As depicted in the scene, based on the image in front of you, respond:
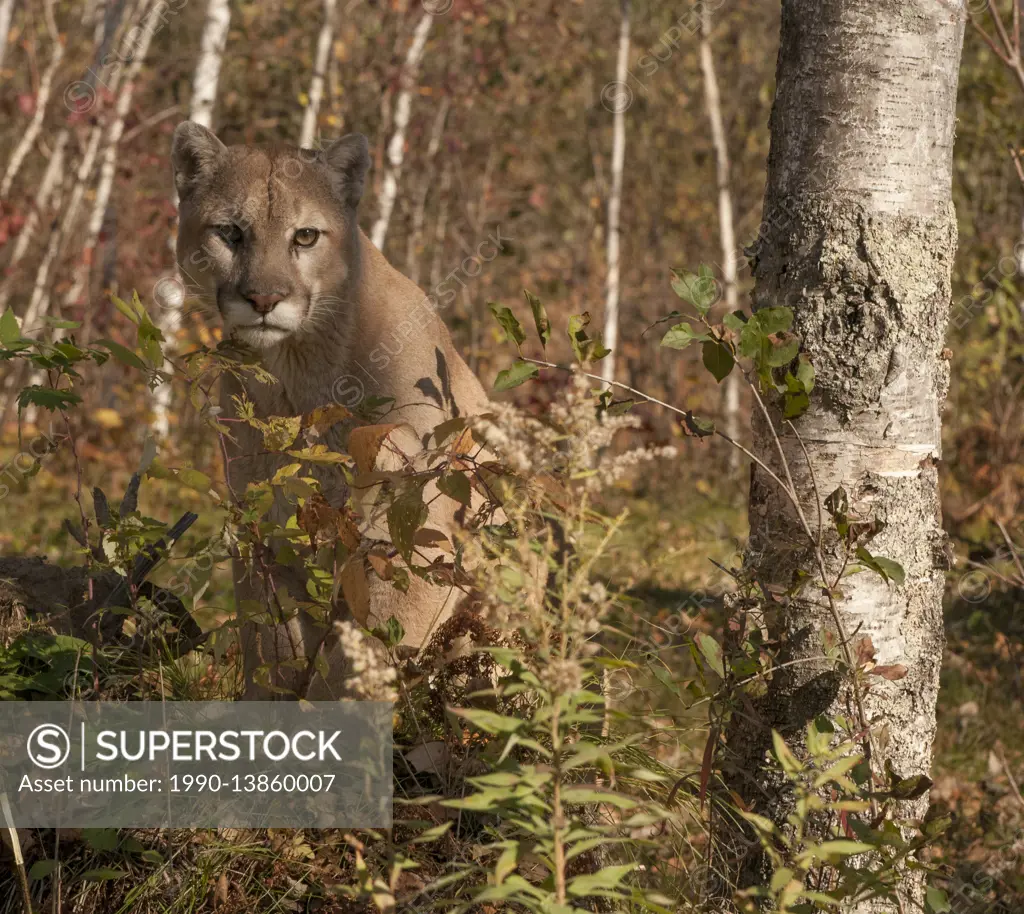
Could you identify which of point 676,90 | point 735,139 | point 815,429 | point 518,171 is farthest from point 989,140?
point 815,429

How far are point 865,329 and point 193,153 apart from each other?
2.50 metres

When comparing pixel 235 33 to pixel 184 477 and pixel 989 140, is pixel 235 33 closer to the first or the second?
pixel 989 140

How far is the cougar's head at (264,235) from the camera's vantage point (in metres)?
3.67

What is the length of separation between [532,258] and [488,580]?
11.2m

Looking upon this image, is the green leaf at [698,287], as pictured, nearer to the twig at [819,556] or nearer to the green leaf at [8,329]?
the twig at [819,556]

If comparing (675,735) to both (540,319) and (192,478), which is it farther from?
(192,478)

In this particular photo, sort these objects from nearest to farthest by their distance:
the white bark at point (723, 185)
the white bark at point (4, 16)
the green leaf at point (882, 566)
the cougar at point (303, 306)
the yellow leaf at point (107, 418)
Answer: the green leaf at point (882, 566) < the cougar at point (303, 306) < the white bark at point (4, 16) < the yellow leaf at point (107, 418) < the white bark at point (723, 185)

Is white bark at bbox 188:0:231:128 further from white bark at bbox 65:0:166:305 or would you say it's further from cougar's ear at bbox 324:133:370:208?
cougar's ear at bbox 324:133:370:208

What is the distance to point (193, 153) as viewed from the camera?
13.1ft

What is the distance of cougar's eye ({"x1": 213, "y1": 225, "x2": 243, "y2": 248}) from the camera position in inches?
151

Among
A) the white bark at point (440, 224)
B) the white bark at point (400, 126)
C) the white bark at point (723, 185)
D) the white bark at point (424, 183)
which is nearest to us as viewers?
the white bark at point (400, 126)

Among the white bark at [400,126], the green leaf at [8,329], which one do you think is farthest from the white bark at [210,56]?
the green leaf at [8,329]

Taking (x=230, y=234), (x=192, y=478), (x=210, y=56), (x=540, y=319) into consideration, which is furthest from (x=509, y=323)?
(x=210, y=56)

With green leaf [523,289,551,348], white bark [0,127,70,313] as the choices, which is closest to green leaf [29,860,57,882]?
green leaf [523,289,551,348]
